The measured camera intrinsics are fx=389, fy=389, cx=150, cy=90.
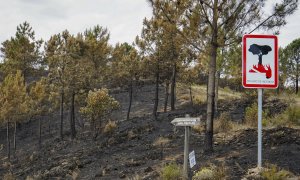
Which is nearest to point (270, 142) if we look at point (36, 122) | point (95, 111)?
point (95, 111)

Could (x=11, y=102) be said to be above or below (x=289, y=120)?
above

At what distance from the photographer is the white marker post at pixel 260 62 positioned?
6.90 metres

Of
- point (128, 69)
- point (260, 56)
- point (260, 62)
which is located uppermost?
point (128, 69)

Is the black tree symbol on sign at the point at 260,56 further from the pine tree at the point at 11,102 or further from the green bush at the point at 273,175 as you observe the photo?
the pine tree at the point at 11,102

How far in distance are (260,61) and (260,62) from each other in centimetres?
2

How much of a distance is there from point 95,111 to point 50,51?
1576 cm

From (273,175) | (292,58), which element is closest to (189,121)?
(273,175)

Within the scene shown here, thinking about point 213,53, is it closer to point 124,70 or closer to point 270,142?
point 270,142

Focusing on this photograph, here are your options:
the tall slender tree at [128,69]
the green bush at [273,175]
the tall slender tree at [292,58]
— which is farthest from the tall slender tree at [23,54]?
the green bush at [273,175]

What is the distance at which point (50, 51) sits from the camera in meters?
41.5

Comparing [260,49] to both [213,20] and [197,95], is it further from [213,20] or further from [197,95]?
[197,95]

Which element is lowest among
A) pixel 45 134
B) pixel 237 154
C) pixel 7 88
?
pixel 45 134

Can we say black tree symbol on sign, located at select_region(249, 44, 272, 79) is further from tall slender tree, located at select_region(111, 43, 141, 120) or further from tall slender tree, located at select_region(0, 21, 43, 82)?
tall slender tree, located at select_region(0, 21, 43, 82)

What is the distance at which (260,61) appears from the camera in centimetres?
696
